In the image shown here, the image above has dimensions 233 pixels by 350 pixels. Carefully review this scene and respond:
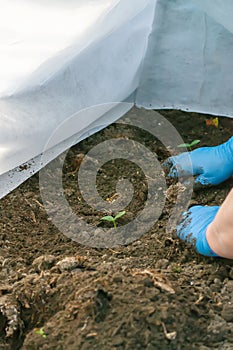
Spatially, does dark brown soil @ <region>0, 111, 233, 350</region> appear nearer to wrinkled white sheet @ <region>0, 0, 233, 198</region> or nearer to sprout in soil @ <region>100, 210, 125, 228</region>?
sprout in soil @ <region>100, 210, 125, 228</region>

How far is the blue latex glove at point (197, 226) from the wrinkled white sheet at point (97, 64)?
0.54 metres

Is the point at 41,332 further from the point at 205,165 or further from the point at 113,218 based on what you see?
the point at 205,165

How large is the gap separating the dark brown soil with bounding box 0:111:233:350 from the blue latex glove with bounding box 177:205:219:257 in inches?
1.1

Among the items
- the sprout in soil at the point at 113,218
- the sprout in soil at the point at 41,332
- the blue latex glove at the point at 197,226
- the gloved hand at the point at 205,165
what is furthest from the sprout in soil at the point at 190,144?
the sprout in soil at the point at 41,332

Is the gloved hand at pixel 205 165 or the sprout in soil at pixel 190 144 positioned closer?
the gloved hand at pixel 205 165

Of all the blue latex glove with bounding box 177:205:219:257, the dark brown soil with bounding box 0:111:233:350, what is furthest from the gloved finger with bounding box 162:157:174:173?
the blue latex glove with bounding box 177:205:219:257

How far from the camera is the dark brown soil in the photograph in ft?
4.49

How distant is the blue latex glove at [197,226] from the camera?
5.85 ft

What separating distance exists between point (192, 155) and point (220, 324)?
2.73 ft

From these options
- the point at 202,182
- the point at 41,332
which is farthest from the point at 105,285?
the point at 202,182

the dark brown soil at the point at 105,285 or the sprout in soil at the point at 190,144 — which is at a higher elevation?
the dark brown soil at the point at 105,285

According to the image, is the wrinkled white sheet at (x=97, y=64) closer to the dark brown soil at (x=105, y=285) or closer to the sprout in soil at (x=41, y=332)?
the dark brown soil at (x=105, y=285)

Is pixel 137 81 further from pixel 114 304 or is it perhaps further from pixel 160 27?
pixel 114 304

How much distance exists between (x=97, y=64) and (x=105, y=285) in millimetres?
Answer: 943
